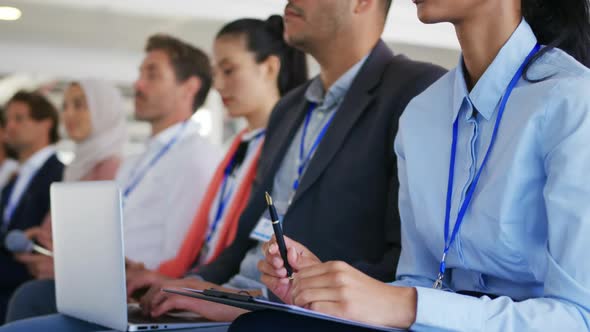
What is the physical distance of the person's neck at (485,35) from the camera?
1.47 m

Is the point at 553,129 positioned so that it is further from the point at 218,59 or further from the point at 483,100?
the point at 218,59

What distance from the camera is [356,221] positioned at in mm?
1994

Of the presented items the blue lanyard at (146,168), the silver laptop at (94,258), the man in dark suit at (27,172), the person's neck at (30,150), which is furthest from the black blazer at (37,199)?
the silver laptop at (94,258)

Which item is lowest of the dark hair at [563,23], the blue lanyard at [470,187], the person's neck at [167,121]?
the person's neck at [167,121]

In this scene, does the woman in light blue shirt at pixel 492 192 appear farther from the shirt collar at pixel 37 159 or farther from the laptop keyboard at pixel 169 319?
the shirt collar at pixel 37 159

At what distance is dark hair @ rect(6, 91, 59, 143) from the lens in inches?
221

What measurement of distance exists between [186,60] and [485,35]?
2.36 meters

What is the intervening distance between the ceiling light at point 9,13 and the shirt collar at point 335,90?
524 centimetres

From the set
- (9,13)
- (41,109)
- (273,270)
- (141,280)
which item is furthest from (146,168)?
(9,13)

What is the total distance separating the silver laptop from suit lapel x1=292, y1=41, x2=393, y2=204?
18.1 inches

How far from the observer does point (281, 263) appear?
1.45 m

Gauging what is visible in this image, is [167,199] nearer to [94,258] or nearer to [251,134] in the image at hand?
[251,134]

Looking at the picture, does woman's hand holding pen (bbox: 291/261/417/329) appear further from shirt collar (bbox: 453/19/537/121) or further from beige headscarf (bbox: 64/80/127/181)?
beige headscarf (bbox: 64/80/127/181)

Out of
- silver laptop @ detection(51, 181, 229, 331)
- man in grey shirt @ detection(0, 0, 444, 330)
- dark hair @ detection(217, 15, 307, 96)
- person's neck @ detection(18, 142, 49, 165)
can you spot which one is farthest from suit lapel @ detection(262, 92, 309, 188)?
person's neck @ detection(18, 142, 49, 165)
